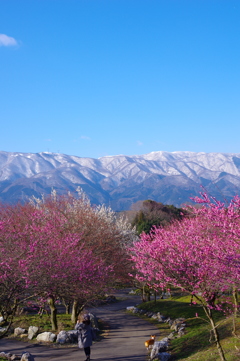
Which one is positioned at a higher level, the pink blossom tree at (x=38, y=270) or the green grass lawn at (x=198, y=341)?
the pink blossom tree at (x=38, y=270)

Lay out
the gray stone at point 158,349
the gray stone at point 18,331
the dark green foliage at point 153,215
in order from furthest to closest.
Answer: the dark green foliage at point 153,215 < the gray stone at point 18,331 < the gray stone at point 158,349

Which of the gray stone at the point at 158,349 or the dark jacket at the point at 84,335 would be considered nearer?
the dark jacket at the point at 84,335

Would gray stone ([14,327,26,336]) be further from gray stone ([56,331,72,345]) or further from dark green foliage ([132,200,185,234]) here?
dark green foliage ([132,200,185,234])

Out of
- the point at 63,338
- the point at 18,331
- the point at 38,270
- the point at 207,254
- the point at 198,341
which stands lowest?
the point at 198,341

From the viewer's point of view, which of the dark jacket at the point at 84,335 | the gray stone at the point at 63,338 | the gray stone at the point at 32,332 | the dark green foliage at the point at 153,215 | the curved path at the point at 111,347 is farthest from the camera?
the dark green foliage at the point at 153,215

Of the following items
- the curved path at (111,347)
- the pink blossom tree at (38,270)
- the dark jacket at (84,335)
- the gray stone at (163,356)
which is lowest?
the curved path at (111,347)

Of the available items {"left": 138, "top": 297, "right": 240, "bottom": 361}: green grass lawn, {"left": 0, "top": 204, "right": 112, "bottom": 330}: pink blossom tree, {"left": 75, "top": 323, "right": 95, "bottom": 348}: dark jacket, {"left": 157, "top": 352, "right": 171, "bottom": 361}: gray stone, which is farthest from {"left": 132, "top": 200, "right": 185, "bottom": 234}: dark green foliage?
{"left": 75, "top": 323, "right": 95, "bottom": 348}: dark jacket

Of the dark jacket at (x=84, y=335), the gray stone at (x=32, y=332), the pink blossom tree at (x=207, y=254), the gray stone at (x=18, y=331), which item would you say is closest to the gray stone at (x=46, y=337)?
the gray stone at (x=32, y=332)

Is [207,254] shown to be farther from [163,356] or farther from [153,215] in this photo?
[153,215]

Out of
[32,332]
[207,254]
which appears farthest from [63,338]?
[207,254]

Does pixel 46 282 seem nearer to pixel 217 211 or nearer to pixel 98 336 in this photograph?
pixel 217 211

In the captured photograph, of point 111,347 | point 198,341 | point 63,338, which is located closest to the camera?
point 198,341

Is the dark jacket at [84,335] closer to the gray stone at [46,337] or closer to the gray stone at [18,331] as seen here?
the gray stone at [46,337]

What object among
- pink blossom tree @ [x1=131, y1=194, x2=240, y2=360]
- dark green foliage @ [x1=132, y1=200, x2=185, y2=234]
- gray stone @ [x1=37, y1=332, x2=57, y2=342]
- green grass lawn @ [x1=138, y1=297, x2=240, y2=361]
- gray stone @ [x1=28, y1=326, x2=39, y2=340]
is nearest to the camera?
pink blossom tree @ [x1=131, y1=194, x2=240, y2=360]
